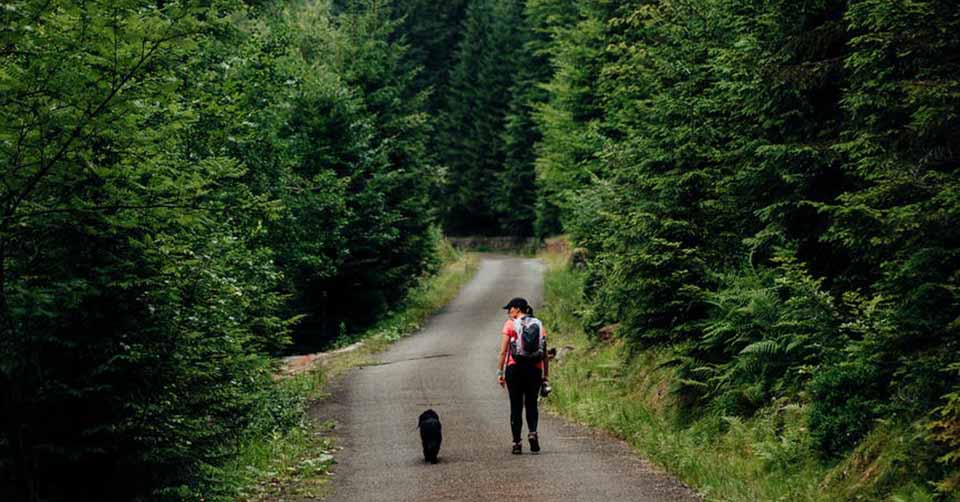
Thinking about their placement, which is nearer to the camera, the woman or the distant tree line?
the distant tree line

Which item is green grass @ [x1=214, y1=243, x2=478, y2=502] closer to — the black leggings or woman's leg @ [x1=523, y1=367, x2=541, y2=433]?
the black leggings

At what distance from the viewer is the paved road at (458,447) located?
984cm

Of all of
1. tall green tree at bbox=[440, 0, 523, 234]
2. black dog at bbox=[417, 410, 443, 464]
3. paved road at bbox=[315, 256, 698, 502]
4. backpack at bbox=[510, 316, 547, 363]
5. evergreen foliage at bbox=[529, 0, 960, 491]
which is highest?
tall green tree at bbox=[440, 0, 523, 234]

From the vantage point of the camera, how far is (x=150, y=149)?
26.8 ft

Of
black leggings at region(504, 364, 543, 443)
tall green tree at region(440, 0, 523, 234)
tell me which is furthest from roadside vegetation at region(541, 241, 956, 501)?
tall green tree at region(440, 0, 523, 234)

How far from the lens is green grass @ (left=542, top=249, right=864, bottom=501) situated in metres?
9.26

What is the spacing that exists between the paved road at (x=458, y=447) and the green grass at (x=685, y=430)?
337 mm

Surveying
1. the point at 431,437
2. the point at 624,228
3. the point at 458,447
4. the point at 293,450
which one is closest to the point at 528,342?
the point at 431,437

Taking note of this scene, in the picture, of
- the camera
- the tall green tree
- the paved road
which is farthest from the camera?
the tall green tree

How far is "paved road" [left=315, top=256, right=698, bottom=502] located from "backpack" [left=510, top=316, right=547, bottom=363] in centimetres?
131

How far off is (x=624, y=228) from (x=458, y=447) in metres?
4.56

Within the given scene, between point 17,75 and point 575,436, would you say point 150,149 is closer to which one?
point 17,75

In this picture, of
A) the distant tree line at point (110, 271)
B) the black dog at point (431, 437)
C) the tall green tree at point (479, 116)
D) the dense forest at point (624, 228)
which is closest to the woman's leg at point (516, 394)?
the black dog at point (431, 437)

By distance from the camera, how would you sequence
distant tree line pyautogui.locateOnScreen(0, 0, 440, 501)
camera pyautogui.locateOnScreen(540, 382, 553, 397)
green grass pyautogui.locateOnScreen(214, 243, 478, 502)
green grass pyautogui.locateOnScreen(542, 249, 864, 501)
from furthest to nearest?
camera pyautogui.locateOnScreen(540, 382, 553, 397) < green grass pyautogui.locateOnScreen(214, 243, 478, 502) < green grass pyautogui.locateOnScreen(542, 249, 864, 501) < distant tree line pyautogui.locateOnScreen(0, 0, 440, 501)
